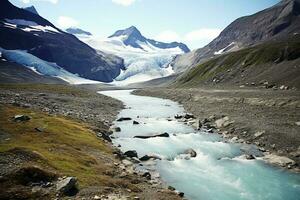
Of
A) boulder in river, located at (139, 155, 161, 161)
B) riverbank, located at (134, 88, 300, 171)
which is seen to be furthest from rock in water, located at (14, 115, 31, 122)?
riverbank, located at (134, 88, 300, 171)

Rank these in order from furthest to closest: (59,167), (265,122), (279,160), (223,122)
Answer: (223,122), (265,122), (279,160), (59,167)

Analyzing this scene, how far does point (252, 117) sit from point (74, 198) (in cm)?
5375

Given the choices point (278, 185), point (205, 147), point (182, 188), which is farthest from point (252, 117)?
point (182, 188)

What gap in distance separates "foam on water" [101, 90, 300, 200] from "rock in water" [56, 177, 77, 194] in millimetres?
13022

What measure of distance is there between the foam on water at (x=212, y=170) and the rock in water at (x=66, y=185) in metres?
13.0

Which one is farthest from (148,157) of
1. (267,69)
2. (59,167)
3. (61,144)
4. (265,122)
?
(267,69)

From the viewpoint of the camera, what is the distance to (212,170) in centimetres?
4616

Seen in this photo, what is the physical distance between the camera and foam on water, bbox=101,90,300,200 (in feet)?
125

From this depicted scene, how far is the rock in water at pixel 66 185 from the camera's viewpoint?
29.9 metres

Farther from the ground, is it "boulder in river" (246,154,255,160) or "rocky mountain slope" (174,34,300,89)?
"rocky mountain slope" (174,34,300,89)

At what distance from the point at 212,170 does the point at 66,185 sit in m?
23.0

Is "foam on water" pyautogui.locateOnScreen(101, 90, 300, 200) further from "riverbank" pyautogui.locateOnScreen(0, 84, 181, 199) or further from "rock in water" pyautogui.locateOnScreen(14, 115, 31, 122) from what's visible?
"rock in water" pyautogui.locateOnScreen(14, 115, 31, 122)

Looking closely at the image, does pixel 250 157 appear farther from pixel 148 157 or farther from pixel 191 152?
pixel 148 157

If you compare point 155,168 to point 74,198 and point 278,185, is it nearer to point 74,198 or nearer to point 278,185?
point 278,185
